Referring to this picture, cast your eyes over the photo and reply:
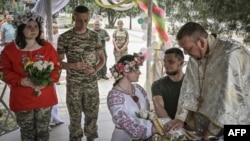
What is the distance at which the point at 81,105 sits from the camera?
3.60 m

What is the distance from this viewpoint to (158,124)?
2221mm

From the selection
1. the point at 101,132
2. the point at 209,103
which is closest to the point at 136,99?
the point at 209,103

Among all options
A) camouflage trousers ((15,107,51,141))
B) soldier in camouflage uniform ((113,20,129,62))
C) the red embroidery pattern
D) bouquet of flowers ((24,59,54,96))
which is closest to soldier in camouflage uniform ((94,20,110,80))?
soldier in camouflage uniform ((113,20,129,62))

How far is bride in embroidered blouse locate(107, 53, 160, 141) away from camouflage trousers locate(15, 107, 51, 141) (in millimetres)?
859

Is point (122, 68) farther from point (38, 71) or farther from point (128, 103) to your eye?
point (38, 71)

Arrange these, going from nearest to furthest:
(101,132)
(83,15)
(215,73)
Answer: (215,73) → (83,15) → (101,132)

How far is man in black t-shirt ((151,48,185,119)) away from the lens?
9.85 feet

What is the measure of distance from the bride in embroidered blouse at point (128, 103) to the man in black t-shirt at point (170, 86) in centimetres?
41

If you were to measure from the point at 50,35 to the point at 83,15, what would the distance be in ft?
4.10

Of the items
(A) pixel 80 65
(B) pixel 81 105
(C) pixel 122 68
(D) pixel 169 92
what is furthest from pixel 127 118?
(B) pixel 81 105

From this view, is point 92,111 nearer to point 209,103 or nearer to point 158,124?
point 158,124

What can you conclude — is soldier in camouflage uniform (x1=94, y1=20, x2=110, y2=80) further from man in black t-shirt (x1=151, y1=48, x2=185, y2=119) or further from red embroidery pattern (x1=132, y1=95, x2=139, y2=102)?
red embroidery pattern (x1=132, y1=95, x2=139, y2=102)

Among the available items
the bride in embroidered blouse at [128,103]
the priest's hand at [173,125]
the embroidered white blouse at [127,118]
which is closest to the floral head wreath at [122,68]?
the bride in embroidered blouse at [128,103]

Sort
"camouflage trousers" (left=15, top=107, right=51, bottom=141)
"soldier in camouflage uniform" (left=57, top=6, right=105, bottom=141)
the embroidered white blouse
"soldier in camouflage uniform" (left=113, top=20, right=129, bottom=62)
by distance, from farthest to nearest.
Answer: "soldier in camouflage uniform" (left=113, top=20, right=129, bottom=62)
"soldier in camouflage uniform" (left=57, top=6, right=105, bottom=141)
"camouflage trousers" (left=15, top=107, right=51, bottom=141)
the embroidered white blouse
